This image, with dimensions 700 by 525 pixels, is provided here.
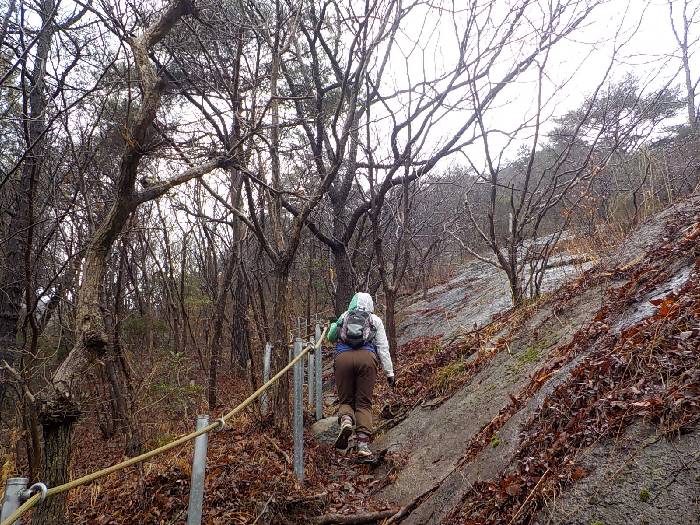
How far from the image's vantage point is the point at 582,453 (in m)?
2.71

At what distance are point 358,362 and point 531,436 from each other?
251cm

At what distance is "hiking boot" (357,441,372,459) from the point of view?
203 inches

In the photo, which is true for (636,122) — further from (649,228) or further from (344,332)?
(344,332)

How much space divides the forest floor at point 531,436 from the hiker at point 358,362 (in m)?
0.49

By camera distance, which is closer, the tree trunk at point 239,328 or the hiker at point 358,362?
the hiker at point 358,362

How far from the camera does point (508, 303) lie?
374 inches

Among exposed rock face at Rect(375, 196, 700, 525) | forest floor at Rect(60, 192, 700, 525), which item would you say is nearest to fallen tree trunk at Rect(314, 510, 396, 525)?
forest floor at Rect(60, 192, 700, 525)

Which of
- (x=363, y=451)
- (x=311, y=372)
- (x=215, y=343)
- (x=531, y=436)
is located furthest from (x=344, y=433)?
(x=215, y=343)

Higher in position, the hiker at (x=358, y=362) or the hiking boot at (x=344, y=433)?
the hiker at (x=358, y=362)

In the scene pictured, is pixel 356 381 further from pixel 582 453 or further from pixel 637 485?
pixel 637 485

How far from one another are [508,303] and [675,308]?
6.12 m

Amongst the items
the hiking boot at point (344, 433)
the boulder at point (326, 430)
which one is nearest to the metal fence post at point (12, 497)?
the hiking boot at point (344, 433)

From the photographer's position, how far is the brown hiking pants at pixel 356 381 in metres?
5.46

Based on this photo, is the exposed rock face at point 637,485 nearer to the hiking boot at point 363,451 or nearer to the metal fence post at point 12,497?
the metal fence post at point 12,497
